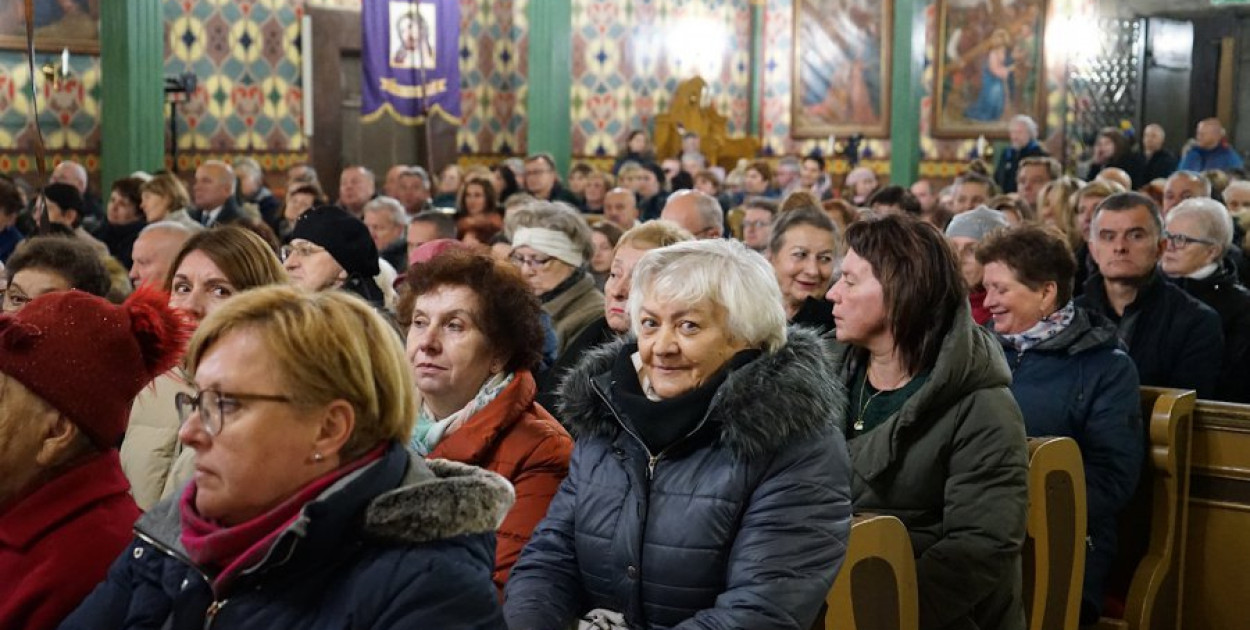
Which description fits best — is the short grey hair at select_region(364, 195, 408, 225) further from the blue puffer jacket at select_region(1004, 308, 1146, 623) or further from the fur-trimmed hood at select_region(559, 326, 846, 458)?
the fur-trimmed hood at select_region(559, 326, 846, 458)

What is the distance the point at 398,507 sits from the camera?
6.84 feet

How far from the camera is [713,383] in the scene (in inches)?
117

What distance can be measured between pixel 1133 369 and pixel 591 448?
2092mm

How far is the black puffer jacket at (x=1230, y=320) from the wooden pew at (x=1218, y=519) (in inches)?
38.2

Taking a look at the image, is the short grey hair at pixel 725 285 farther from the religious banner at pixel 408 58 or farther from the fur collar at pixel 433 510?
the religious banner at pixel 408 58

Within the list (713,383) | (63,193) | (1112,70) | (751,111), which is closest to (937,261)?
(713,383)

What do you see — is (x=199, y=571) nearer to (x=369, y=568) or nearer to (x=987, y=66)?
(x=369, y=568)

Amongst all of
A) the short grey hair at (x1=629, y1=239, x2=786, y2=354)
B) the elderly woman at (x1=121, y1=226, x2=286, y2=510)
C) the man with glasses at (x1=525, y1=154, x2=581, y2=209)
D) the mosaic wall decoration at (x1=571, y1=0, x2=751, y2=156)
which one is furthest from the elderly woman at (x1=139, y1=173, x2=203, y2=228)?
the mosaic wall decoration at (x1=571, y1=0, x2=751, y2=156)

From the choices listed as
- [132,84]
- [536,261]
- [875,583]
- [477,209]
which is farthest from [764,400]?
[132,84]

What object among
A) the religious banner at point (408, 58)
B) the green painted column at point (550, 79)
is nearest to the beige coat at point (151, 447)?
the religious banner at point (408, 58)

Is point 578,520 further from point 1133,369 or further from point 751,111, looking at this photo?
point 751,111

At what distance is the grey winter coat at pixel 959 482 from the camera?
3.47 m

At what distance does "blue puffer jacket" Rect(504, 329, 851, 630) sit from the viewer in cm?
283

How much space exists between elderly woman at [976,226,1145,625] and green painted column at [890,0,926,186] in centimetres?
1148
